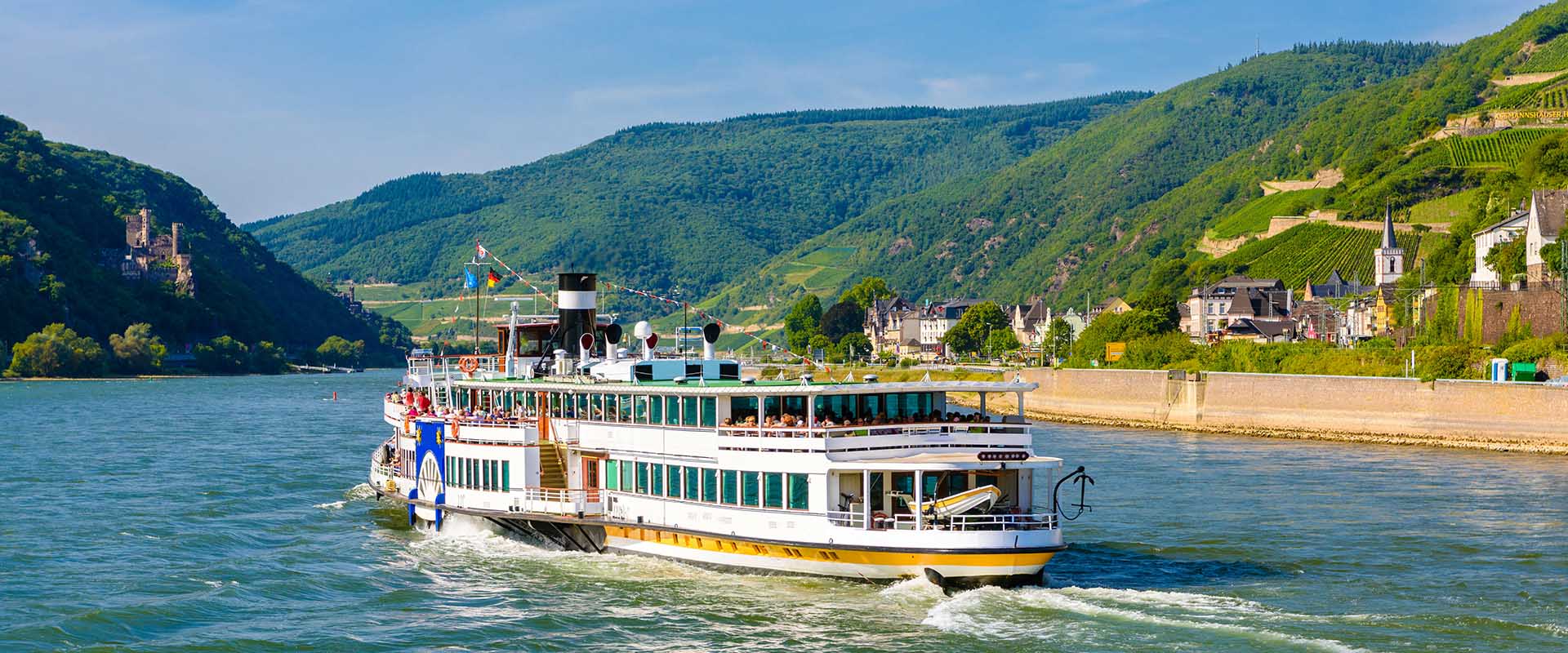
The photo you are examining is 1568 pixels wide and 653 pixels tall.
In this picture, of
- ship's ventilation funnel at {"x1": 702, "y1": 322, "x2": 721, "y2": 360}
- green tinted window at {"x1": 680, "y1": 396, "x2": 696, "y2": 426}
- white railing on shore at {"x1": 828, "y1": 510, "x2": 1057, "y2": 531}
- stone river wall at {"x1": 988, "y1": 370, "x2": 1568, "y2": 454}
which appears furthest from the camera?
stone river wall at {"x1": 988, "y1": 370, "x2": 1568, "y2": 454}

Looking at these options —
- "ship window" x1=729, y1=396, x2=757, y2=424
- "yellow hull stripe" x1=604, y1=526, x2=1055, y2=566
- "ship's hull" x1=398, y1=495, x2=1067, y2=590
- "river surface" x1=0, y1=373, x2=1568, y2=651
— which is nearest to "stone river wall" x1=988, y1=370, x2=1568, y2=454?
"river surface" x1=0, y1=373, x2=1568, y2=651

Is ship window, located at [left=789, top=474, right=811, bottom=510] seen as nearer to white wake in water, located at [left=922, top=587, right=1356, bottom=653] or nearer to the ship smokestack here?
white wake in water, located at [left=922, top=587, right=1356, bottom=653]

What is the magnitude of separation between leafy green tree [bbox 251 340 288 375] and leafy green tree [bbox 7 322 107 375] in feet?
108

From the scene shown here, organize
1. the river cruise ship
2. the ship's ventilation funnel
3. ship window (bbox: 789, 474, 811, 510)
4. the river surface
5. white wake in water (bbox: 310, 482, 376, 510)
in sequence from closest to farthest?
the river surface < the river cruise ship < ship window (bbox: 789, 474, 811, 510) < the ship's ventilation funnel < white wake in water (bbox: 310, 482, 376, 510)

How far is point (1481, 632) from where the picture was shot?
82.4 ft

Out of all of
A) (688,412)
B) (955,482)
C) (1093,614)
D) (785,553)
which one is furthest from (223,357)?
(1093,614)

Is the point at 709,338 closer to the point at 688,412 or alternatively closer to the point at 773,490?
the point at 688,412

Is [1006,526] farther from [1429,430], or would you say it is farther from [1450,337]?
[1450,337]

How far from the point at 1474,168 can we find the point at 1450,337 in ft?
184

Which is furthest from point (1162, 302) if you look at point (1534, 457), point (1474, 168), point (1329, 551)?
point (1329, 551)

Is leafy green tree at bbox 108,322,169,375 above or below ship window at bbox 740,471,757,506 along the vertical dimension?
above

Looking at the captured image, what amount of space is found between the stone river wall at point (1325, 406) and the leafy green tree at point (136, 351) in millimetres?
109229

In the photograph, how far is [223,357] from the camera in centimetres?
17900

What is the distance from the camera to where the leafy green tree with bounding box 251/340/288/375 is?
18700 centimetres
